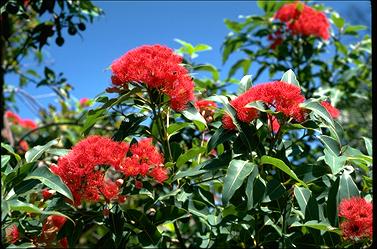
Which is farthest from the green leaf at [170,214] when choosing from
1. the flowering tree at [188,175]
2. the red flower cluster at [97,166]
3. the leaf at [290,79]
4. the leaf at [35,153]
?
the leaf at [290,79]

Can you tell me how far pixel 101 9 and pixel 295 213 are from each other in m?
2.07

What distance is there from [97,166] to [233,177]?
13.1 inches

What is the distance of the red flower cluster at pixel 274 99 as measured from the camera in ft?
3.83

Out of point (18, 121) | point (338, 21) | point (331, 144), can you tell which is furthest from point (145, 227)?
point (18, 121)

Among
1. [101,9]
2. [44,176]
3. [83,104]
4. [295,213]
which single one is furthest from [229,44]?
[44,176]

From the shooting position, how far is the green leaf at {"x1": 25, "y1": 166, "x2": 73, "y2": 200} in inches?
41.8

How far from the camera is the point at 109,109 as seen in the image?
1.35m

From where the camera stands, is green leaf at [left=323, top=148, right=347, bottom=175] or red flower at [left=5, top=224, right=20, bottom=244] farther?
red flower at [left=5, top=224, right=20, bottom=244]

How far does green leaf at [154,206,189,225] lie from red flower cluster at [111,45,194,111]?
0.26 m

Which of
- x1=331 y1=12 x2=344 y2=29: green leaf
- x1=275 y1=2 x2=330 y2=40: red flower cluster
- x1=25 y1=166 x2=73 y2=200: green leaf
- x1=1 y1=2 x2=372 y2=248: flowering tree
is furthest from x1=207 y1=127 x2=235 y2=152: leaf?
x1=331 y1=12 x2=344 y2=29: green leaf

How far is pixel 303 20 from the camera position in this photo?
2.83 m

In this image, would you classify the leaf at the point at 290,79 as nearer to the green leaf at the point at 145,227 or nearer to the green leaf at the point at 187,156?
the green leaf at the point at 187,156

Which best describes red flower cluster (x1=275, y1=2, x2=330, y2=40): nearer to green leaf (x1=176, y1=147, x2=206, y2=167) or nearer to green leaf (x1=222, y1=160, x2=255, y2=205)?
green leaf (x1=176, y1=147, x2=206, y2=167)

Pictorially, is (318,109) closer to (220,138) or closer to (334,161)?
(334,161)
